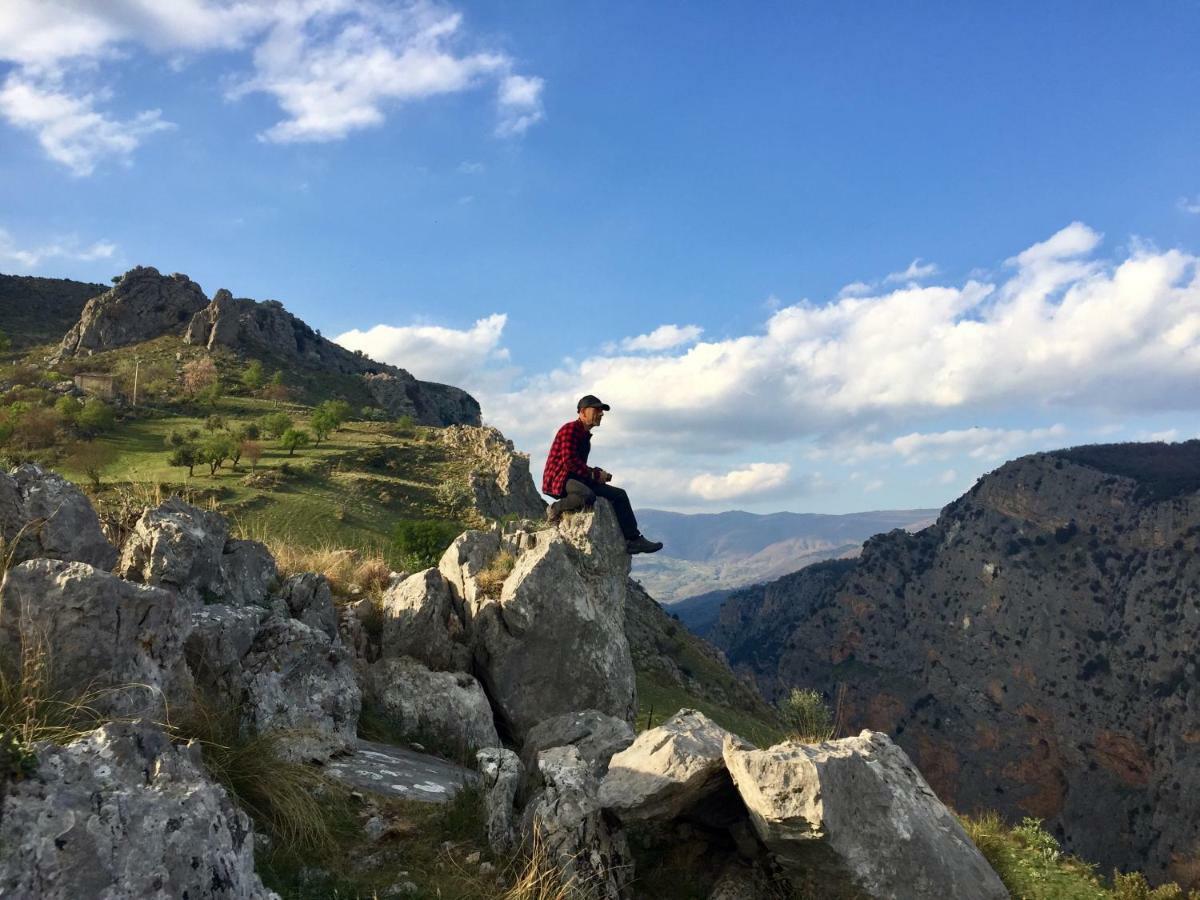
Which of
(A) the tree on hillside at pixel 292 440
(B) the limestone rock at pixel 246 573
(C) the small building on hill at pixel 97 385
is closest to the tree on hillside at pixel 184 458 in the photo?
(A) the tree on hillside at pixel 292 440

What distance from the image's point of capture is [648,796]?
7.61 meters

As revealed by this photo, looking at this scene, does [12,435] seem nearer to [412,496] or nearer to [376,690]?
[412,496]

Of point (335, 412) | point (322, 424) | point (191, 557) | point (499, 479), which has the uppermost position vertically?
point (335, 412)

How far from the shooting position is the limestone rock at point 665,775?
301 inches

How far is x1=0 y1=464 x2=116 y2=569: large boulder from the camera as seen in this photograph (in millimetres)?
8570

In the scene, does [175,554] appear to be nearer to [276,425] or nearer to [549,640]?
[549,640]

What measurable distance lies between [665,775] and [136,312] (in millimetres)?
132902

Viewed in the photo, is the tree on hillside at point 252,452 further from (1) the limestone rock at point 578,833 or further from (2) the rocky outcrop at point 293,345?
(1) the limestone rock at point 578,833

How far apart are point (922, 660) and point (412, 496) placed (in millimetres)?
90083

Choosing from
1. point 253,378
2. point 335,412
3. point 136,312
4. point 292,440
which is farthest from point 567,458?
point 136,312

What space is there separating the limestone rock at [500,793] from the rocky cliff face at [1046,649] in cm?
9362

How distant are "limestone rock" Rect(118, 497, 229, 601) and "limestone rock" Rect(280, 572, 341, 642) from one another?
52.1 inches

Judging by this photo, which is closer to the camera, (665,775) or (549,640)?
(665,775)

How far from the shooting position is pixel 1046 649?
103 m
